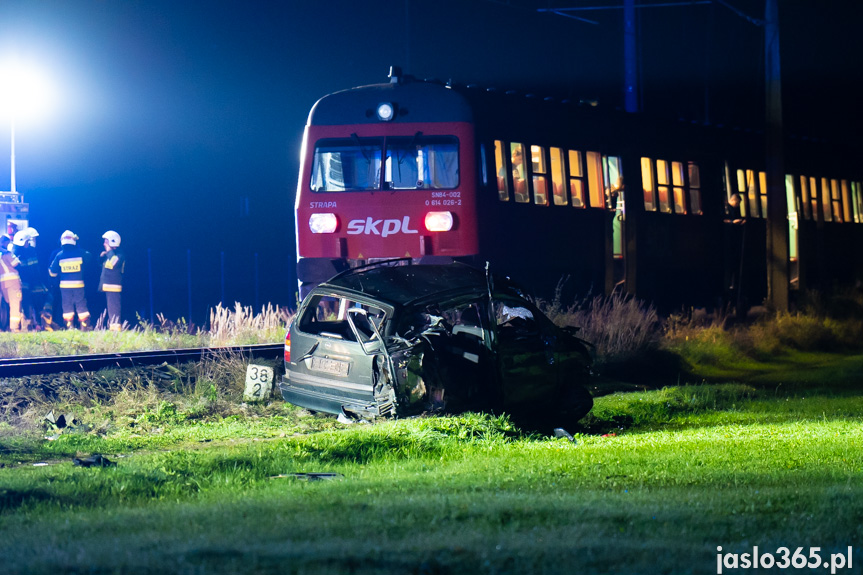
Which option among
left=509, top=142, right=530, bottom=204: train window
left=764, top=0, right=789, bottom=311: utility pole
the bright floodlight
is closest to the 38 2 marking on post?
left=509, top=142, right=530, bottom=204: train window

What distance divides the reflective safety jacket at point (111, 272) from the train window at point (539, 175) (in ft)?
24.7

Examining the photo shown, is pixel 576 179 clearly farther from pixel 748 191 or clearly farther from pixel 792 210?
pixel 792 210

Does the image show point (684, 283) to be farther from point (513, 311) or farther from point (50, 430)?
point (50, 430)

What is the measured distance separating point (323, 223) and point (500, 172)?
2.82 metres

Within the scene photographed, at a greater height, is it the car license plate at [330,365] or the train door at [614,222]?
the train door at [614,222]

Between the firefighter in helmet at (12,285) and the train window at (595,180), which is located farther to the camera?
the firefighter in helmet at (12,285)

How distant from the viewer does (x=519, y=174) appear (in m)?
16.8

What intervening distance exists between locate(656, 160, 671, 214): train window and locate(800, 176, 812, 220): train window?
Answer: 640 cm

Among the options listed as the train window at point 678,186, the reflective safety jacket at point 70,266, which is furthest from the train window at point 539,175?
the reflective safety jacket at point 70,266

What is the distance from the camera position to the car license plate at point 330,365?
10.4m

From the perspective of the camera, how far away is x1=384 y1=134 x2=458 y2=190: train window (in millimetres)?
15117

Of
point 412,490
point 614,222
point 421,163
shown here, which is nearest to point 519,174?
point 421,163

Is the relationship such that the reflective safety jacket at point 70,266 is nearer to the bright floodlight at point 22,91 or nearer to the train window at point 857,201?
the bright floodlight at point 22,91

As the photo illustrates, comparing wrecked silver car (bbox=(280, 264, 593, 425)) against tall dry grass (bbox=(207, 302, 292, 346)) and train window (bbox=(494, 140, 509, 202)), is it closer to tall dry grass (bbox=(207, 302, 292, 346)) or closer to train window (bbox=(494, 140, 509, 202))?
train window (bbox=(494, 140, 509, 202))
